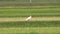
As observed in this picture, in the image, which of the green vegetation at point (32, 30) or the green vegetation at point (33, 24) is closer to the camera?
the green vegetation at point (32, 30)

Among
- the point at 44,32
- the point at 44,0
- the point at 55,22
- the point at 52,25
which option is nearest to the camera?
the point at 44,32

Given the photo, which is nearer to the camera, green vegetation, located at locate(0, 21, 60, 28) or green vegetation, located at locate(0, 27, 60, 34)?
green vegetation, located at locate(0, 27, 60, 34)

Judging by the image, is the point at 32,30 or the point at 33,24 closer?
the point at 32,30

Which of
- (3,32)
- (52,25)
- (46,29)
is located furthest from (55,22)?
(3,32)

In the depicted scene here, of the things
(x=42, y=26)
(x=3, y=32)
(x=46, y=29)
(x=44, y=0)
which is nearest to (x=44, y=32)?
(x=46, y=29)

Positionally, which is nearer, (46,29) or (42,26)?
(46,29)

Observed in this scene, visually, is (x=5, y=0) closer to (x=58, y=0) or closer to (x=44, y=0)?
(x=44, y=0)

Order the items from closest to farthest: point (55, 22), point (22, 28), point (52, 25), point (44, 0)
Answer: point (22, 28) < point (52, 25) < point (55, 22) < point (44, 0)

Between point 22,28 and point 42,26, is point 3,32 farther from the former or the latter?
point 42,26

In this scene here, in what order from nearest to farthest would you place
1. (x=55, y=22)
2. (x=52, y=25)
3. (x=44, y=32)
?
(x=44, y=32) → (x=52, y=25) → (x=55, y=22)
